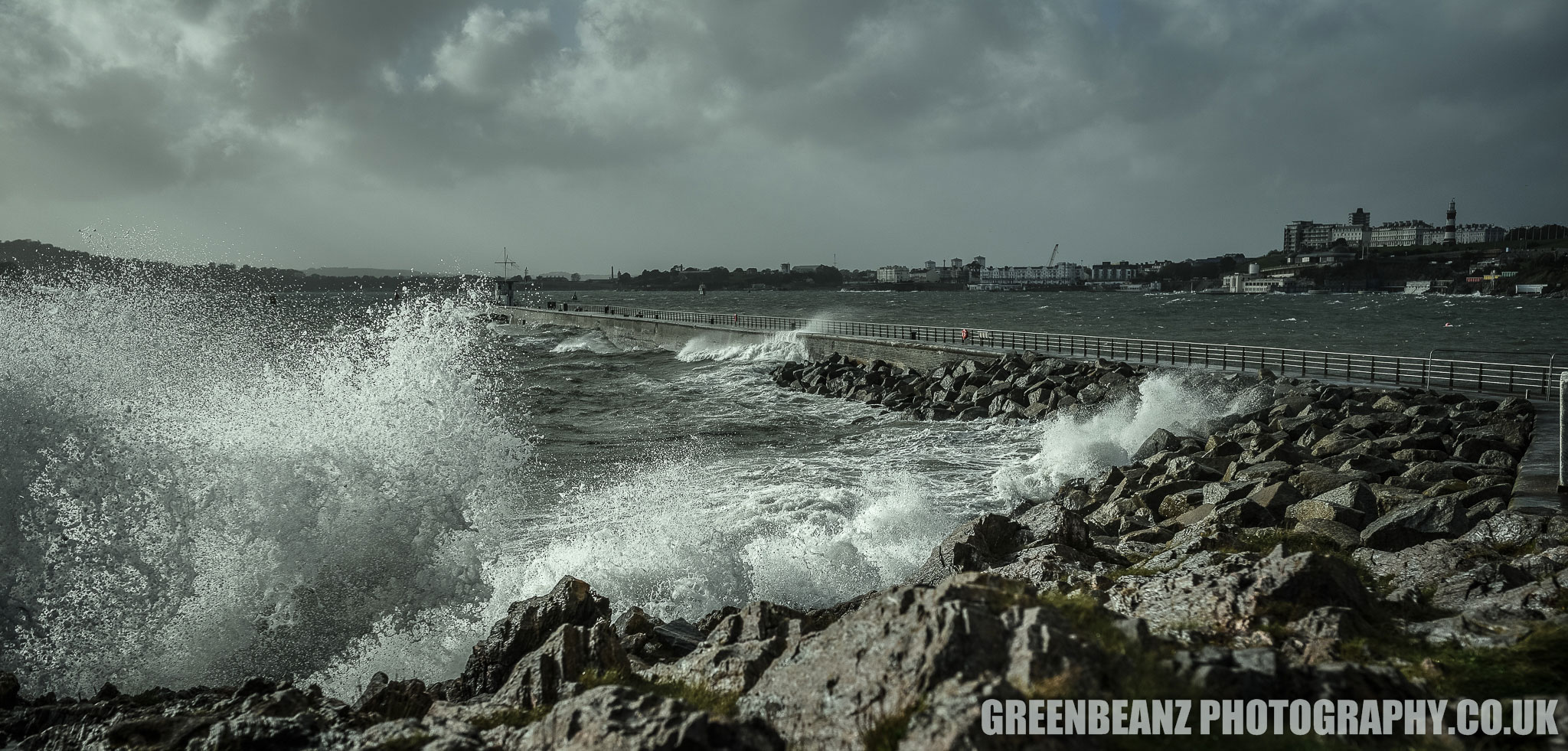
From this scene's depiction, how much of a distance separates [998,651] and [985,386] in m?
22.7

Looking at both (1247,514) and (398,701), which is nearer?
(398,701)

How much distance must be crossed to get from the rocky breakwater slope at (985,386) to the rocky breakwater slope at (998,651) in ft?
45.5

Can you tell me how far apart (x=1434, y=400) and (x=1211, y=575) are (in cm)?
1647

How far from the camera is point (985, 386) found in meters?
25.9

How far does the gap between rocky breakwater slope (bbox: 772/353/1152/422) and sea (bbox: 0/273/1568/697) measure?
1.15 meters

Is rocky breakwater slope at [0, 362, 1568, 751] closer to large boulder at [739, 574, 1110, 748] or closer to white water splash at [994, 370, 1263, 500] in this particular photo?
large boulder at [739, 574, 1110, 748]

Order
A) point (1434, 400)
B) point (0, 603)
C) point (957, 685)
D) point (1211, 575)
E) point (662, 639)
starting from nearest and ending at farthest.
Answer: point (957, 685) → point (1211, 575) → point (662, 639) → point (0, 603) → point (1434, 400)

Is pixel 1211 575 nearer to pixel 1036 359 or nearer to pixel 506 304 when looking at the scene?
pixel 1036 359

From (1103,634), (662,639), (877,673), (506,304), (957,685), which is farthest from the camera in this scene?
(506,304)

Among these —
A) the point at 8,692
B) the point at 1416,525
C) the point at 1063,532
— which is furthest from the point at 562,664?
the point at 1416,525

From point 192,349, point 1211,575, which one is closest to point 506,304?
point 192,349

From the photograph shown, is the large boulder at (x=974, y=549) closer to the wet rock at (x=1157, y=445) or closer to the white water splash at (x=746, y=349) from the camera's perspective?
the wet rock at (x=1157, y=445)

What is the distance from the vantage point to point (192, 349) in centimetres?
2536

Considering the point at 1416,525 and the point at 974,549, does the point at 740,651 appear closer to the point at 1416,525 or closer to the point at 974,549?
the point at 974,549
